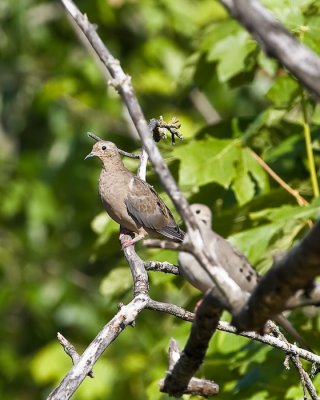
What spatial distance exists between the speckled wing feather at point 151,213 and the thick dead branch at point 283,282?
3.10m

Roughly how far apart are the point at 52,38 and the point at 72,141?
1.63 metres

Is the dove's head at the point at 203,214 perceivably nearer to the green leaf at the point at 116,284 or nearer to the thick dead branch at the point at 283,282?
the thick dead branch at the point at 283,282

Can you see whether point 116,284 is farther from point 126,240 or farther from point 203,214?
point 203,214

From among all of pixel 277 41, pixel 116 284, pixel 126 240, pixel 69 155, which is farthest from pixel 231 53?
pixel 69 155

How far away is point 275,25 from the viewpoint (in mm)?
2350

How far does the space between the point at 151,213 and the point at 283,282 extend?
11.4 ft

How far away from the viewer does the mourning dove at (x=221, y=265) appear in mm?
3350

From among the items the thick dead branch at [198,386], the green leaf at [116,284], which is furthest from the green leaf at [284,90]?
the thick dead branch at [198,386]

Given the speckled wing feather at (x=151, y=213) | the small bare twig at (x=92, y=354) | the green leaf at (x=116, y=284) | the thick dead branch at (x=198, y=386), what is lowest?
the thick dead branch at (x=198, y=386)

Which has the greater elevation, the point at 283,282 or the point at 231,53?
the point at 231,53

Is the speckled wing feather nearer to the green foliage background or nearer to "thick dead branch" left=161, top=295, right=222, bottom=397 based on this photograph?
the green foliage background

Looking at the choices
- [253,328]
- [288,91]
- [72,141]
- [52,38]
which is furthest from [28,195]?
[253,328]

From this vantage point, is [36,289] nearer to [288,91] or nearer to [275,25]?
[288,91]

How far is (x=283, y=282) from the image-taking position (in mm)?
2465
